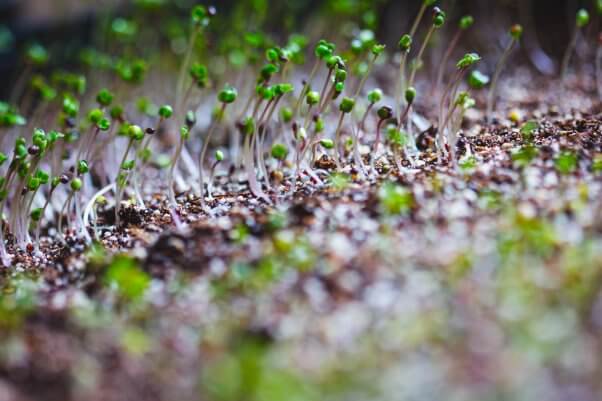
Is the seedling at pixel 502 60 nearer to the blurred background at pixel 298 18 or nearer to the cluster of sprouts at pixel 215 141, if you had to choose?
the cluster of sprouts at pixel 215 141

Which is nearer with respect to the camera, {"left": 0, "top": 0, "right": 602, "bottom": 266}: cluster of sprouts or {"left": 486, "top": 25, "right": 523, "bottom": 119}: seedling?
{"left": 0, "top": 0, "right": 602, "bottom": 266}: cluster of sprouts

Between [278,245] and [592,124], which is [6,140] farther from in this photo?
[592,124]

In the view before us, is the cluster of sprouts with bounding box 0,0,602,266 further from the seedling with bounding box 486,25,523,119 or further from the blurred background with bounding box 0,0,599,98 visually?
the blurred background with bounding box 0,0,599,98

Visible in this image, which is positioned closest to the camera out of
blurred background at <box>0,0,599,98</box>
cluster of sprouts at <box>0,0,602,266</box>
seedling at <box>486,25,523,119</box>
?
cluster of sprouts at <box>0,0,602,266</box>

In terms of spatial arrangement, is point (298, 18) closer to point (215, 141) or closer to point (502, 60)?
point (215, 141)

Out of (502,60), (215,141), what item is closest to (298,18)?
(215,141)

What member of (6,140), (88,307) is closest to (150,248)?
(88,307)

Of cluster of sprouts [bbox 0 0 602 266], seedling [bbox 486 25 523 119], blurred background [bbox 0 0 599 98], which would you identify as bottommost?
cluster of sprouts [bbox 0 0 602 266]

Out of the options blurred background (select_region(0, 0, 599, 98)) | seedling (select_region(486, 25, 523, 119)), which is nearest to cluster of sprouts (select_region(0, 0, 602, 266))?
seedling (select_region(486, 25, 523, 119))

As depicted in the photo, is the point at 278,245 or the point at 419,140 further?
the point at 419,140

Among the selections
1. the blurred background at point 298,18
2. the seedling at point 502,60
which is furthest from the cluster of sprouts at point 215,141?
the blurred background at point 298,18

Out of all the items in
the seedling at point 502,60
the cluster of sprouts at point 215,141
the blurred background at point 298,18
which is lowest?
the cluster of sprouts at point 215,141
